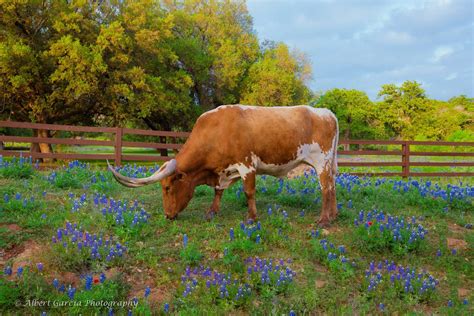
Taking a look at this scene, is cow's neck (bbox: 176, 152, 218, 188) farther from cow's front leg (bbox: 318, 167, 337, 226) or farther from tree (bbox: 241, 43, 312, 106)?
tree (bbox: 241, 43, 312, 106)

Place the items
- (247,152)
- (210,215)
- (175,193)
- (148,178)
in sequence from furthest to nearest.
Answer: (210,215)
(175,193)
(247,152)
(148,178)

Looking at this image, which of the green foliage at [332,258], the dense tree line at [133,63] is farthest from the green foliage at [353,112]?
the green foliage at [332,258]

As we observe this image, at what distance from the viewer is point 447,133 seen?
5331 cm

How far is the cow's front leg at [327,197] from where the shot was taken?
679cm

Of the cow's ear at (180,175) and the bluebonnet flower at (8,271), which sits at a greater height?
the cow's ear at (180,175)

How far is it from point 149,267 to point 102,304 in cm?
95

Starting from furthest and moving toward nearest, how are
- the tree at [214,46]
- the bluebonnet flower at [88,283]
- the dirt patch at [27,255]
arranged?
the tree at [214,46] → the dirt patch at [27,255] → the bluebonnet flower at [88,283]

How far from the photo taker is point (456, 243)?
6.62m

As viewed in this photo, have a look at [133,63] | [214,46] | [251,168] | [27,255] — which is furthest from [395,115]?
[27,255]

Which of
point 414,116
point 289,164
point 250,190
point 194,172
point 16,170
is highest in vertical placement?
point 414,116

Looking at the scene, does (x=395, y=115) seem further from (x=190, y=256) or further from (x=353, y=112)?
(x=190, y=256)

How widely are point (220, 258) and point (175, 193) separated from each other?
1605 millimetres

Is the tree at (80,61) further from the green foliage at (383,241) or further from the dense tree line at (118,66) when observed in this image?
the green foliage at (383,241)

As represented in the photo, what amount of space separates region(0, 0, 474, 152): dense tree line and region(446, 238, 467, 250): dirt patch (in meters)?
16.7
